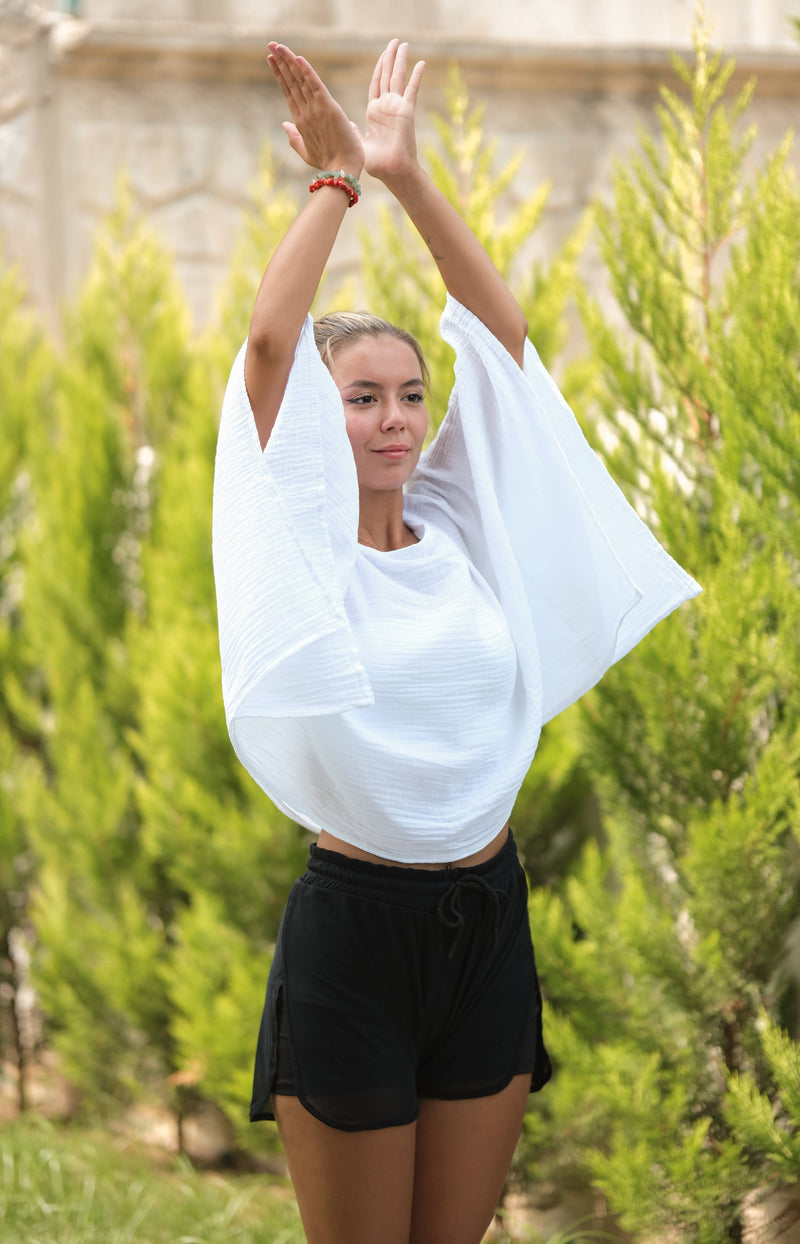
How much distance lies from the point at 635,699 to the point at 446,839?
1.20 m

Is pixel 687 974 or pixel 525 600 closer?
pixel 525 600

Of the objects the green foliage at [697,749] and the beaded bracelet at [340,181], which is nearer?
the beaded bracelet at [340,181]

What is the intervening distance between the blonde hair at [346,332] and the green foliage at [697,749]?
925 millimetres

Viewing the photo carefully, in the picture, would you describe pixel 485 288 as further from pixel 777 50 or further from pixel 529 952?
pixel 777 50

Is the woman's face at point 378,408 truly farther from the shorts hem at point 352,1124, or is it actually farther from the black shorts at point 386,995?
the shorts hem at point 352,1124

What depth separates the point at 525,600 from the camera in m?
1.92

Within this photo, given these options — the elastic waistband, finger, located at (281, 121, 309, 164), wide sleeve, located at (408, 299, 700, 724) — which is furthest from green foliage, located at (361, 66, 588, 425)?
the elastic waistband

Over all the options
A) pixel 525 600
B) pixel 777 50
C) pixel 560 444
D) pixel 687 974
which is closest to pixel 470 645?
pixel 525 600

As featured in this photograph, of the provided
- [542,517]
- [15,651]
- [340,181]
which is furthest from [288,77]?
[15,651]

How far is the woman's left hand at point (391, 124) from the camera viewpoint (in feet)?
6.04

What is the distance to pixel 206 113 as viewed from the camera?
19.2 ft

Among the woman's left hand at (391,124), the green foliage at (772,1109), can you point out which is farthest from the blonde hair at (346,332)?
the green foliage at (772,1109)

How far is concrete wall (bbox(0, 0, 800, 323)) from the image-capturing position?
19.0ft

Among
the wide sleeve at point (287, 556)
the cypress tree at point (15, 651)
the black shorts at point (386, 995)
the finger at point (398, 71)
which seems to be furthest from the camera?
the cypress tree at point (15, 651)
